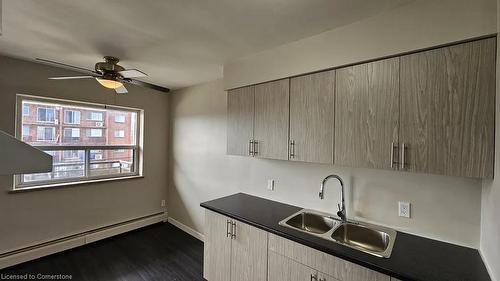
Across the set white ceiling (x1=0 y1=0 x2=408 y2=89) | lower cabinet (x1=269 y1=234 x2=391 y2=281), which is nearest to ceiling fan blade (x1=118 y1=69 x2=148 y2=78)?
white ceiling (x1=0 y1=0 x2=408 y2=89)

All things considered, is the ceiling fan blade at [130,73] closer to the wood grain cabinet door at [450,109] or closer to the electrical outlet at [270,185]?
the electrical outlet at [270,185]

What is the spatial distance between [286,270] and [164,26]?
2168 millimetres

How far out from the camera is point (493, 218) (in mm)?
1174

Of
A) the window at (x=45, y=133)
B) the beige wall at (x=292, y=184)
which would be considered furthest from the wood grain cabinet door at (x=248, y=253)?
the window at (x=45, y=133)

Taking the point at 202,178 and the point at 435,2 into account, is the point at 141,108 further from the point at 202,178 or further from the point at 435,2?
the point at 435,2

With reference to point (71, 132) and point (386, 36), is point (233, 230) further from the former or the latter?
point (71, 132)

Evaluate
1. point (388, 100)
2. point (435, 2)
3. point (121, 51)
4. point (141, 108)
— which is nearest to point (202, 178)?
point (141, 108)

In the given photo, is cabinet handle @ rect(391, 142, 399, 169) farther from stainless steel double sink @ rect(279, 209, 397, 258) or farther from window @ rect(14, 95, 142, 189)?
window @ rect(14, 95, 142, 189)

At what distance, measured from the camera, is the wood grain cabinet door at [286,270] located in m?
1.61

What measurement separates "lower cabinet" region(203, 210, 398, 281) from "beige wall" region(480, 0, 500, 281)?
0.53 m

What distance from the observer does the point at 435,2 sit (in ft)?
4.38

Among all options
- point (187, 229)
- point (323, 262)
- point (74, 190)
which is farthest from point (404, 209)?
point (74, 190)

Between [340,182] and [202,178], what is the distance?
7.15 ft

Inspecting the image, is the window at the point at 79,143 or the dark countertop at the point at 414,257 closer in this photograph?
the dark countertop at the point at 414,257
